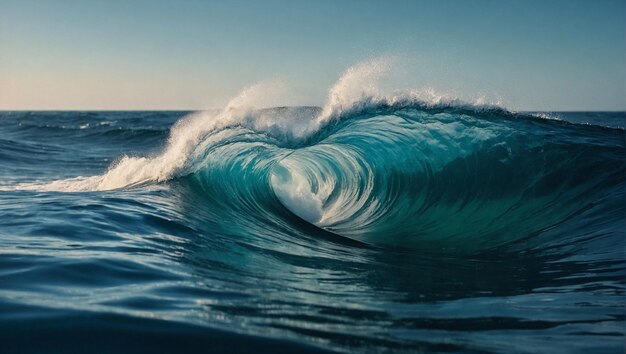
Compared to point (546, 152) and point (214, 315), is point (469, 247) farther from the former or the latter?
point (214, 315)

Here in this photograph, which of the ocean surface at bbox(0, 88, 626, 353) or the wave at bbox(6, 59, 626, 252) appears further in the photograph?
the wave at bbox(6, 59, 626, 252)

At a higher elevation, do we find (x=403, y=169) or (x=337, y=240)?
(x=403, y=169)

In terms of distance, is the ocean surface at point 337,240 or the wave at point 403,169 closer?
the ocean surface at point 337,240

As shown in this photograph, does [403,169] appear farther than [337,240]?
Yes

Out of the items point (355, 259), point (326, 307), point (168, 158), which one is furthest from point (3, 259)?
point (168, 158)
